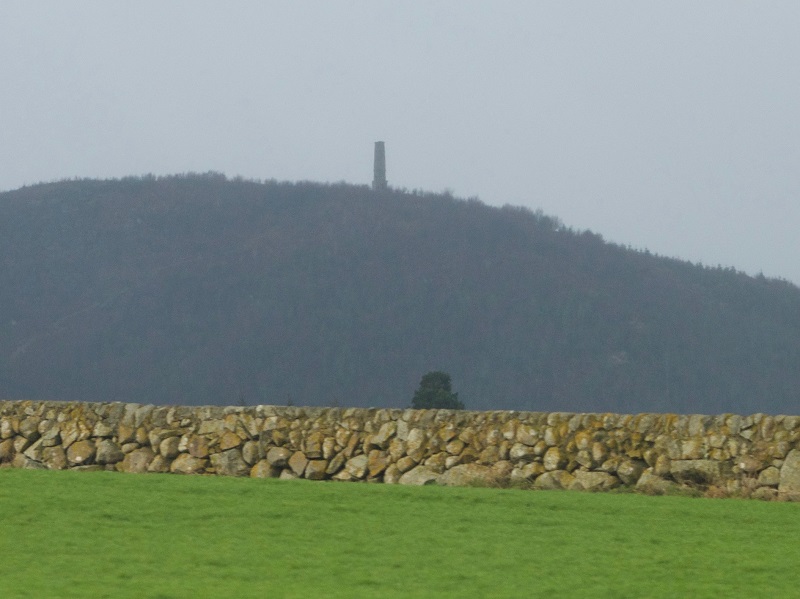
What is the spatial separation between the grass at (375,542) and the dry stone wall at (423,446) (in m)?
1.04

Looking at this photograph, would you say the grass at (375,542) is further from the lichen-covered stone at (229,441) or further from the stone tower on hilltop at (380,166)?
the stone tower on hilltop at (380,166)

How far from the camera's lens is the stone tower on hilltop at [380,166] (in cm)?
9900

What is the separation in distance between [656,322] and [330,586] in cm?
7714

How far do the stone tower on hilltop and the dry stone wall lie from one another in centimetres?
8470

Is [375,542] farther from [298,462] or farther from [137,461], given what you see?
[137,461]

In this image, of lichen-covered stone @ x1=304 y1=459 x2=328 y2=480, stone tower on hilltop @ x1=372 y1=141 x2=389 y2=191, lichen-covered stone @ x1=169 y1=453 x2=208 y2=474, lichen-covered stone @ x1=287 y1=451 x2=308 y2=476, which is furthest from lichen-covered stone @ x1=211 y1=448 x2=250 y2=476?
Result: stone tower on hilltop @ x1=372 y1=141 x2=389 y2=191

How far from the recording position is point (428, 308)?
80.7 metres

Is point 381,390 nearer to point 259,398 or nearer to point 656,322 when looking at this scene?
point 259,398

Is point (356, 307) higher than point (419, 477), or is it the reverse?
point (356, 307)

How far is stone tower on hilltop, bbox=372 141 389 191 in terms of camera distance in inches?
3898

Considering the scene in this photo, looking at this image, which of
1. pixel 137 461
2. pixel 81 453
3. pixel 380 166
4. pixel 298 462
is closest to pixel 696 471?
pixel 298 462

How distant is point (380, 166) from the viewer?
100125 millimetres

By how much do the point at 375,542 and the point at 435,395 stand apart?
36.1 meters

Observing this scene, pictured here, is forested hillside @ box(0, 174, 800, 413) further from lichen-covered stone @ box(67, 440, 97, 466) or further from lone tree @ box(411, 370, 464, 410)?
lichen-covered stone @ box(67, 440, 97, 466)
